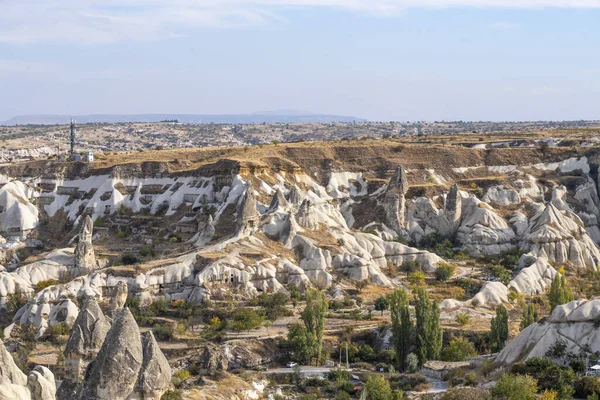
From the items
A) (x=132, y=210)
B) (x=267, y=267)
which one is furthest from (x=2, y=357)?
(x=132, y=210)

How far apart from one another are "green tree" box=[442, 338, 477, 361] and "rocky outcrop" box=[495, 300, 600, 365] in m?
8.21

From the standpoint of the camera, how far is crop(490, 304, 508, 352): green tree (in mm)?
49281

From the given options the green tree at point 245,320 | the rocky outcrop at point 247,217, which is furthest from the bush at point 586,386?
the rocky outcrop at point 247,217

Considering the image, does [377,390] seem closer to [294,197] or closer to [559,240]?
[294,197]

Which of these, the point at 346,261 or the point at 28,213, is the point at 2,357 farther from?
the point at 28,213

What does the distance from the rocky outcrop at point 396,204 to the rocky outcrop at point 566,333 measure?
150ft

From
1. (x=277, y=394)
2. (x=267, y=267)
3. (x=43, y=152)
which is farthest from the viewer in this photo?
(x=43, y=152)

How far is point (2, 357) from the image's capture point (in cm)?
2152

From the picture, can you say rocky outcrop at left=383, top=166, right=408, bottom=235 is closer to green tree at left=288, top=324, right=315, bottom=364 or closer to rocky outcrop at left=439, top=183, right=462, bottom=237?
rocky outcrop at left=439, top=183, right=462, bottom=237

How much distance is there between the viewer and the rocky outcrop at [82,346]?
87.2 ft

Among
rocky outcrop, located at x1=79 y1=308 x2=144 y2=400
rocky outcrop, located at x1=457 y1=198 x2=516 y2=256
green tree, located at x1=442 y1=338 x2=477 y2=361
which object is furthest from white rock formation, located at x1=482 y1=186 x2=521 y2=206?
rocky outcrop, located at x1=79 y1=308 x2=144 y2=400

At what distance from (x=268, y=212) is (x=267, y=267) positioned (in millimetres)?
9966

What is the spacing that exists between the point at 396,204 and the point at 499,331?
1445 inches

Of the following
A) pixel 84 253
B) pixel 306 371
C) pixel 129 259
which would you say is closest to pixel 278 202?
pixel 129 259
